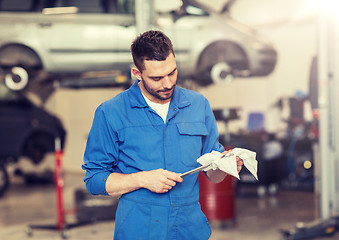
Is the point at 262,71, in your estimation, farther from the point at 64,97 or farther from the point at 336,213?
the point at 64,97

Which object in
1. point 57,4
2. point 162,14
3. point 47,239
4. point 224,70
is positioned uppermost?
point 57,4

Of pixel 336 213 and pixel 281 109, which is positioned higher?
pixel 281 109

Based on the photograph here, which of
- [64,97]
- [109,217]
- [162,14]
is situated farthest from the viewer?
[64,97]

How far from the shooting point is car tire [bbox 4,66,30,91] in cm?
533

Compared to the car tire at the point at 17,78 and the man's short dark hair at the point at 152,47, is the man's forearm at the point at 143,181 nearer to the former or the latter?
the man's short dark hair at the point at 152,47

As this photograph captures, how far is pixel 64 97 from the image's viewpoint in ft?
32.1

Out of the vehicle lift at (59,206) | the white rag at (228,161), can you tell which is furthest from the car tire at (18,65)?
the white rag at (228,161)

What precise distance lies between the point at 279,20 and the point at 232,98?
1718 millimetres

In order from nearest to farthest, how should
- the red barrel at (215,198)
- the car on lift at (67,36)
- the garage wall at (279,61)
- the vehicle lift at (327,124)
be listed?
1. the vehicle lift at (327,124)
2. the red barrel at (215,198)
3. the car on lift at (67,36)
4. the garage wall at (279,61)

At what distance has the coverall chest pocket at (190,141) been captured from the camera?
172 centimetres

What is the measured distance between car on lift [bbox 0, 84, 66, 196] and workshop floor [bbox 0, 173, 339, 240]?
0.64m

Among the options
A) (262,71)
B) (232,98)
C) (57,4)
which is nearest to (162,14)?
(57,4)

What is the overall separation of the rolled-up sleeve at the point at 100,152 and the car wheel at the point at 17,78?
3.87m

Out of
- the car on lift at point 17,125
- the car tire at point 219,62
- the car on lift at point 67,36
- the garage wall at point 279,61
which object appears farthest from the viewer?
the garage wall at point 279,61
